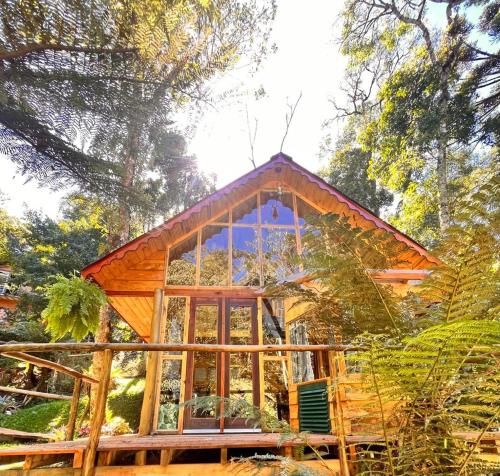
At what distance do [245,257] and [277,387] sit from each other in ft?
8.30

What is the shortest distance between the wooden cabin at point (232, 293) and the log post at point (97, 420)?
3403 millimetres

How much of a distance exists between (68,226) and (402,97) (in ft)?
56.3

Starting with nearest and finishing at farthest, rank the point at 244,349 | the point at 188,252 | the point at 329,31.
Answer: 1. the point at 244,349
2. the point at 188,252
3. the point at 329,31

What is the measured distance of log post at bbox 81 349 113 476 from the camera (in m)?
2.35

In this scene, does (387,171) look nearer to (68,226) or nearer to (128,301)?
(128,301)

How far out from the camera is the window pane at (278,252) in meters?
6.88

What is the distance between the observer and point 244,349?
2.75m

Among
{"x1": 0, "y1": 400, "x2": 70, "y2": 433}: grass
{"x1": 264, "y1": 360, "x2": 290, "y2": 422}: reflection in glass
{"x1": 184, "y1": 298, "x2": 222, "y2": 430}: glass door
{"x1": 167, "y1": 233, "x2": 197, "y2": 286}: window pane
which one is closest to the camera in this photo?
{"x1": 184, "y1": 298, "x2": 222, "y2": 430}: glass door

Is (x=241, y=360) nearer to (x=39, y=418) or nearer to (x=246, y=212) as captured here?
(x=246, y=212)

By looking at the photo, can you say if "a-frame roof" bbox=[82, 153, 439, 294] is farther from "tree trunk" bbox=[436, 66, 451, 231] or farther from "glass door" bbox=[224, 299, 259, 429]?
"tree trunk" bbox=[436, 66, 451, 231]

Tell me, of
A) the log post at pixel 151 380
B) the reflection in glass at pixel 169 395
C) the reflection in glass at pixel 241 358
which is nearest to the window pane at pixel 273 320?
the reflection in glass at pixel 241 358

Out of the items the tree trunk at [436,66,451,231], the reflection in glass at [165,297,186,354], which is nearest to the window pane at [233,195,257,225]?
the reflection in glass at [165,297,186,354]

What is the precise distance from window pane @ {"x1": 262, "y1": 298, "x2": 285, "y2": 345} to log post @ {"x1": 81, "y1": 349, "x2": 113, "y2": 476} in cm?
420

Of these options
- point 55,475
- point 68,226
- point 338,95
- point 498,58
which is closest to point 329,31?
point 338,95
